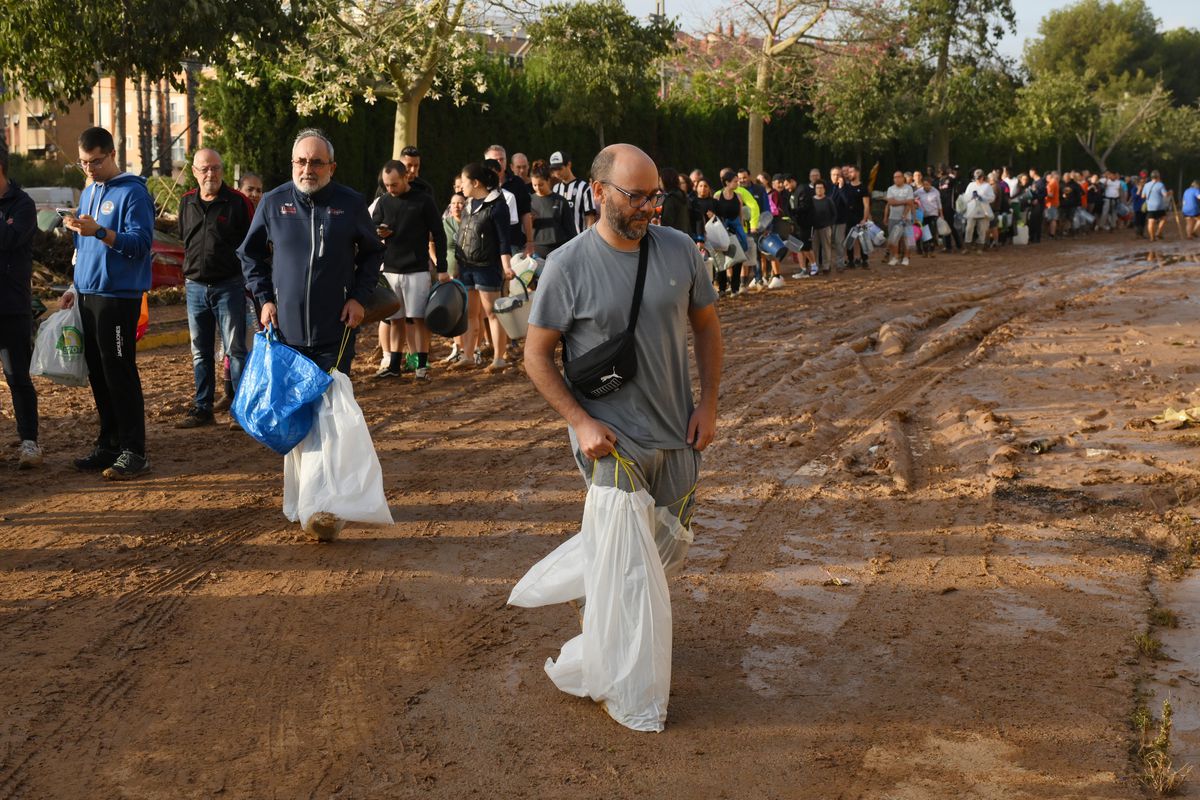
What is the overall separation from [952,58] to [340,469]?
38937 millimetres

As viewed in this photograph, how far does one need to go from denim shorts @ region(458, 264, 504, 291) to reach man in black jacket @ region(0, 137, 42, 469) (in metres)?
4.37

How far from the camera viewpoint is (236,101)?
2197 centimetres

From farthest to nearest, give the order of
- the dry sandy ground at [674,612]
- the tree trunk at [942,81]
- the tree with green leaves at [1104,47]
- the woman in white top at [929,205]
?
the tree with green leaves at [1104,47] < the tree trunk at [942,81] < the woman in white top at [929,205] < the dry sandy ground at [674,612]

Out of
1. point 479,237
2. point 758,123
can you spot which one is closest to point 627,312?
point 479,237

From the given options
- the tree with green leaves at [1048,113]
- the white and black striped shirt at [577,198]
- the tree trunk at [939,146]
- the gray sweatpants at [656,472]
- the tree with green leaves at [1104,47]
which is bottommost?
the gray sweatpants at [656,472]

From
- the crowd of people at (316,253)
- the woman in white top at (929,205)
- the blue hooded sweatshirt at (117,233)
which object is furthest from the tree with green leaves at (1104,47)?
the blue hooded sweatshirt at (117,233)

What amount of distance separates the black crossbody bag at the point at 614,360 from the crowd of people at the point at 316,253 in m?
0.22

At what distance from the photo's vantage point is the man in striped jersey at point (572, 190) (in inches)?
528

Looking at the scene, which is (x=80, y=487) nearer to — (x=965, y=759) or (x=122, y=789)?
(x=122, y=789)

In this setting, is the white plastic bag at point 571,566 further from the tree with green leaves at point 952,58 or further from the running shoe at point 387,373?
the tree with green leaves at point 952,58

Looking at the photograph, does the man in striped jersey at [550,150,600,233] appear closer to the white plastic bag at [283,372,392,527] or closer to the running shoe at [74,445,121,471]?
the running shoe at [74,445,121,471]

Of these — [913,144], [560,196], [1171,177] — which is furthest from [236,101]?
[1171,177]

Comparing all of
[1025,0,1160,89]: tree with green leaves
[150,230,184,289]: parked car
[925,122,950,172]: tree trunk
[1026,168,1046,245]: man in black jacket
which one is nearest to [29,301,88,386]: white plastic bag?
[150,230,184,289]: parked car

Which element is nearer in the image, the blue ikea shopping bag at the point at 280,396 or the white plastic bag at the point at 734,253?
the blue ikea shopping bag at the point at 280,396
